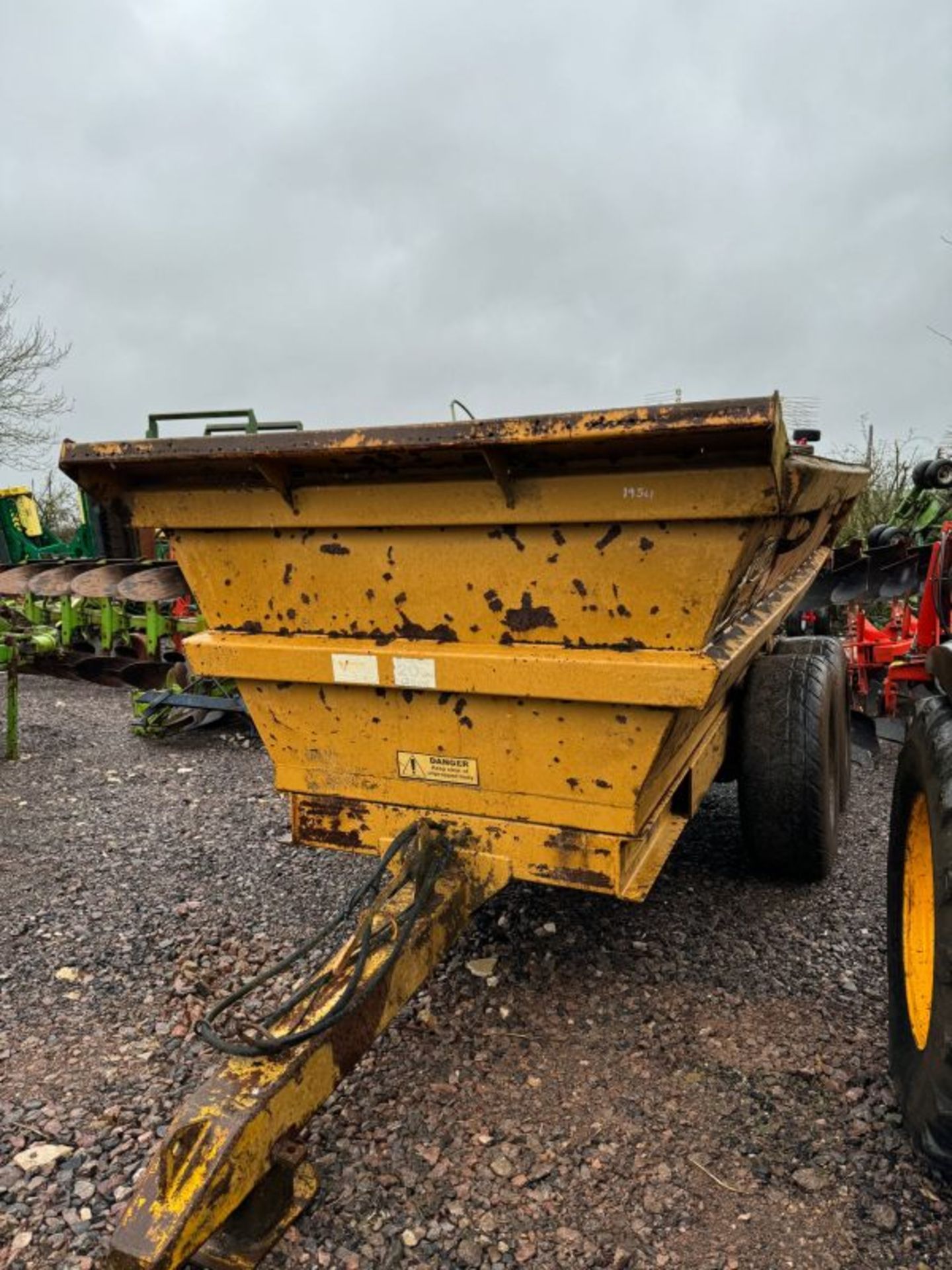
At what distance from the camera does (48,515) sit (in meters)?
18.9

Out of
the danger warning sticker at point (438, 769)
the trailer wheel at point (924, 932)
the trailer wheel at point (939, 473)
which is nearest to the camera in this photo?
the trailer wheel at point (924, 932)

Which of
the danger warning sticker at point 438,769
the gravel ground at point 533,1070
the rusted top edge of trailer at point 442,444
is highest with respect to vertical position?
the rusted top edge of trailer at point 442,444

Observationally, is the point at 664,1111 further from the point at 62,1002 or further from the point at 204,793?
the point at 204,793

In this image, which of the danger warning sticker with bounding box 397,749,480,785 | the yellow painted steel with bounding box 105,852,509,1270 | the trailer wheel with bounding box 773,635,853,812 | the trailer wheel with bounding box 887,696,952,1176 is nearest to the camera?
the yellow painted steel with bounding box 105,852,509,1270

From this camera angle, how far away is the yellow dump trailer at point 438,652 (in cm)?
176

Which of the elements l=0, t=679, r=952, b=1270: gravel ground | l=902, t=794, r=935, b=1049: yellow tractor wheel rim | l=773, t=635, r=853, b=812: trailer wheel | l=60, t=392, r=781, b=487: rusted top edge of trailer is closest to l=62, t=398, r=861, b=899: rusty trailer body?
l=60, t=392, r=781, b=487: rusted top edge of trailer

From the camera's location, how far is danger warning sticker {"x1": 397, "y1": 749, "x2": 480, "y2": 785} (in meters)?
2.42

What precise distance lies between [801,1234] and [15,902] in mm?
2929

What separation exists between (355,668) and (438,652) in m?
0.25

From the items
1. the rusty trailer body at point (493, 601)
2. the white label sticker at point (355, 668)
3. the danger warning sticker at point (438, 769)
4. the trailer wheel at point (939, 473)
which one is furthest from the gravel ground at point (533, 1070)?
the trailer wheel at point (939, 473)

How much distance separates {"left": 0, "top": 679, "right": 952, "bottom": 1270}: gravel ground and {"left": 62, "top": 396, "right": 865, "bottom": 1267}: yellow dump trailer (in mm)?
323

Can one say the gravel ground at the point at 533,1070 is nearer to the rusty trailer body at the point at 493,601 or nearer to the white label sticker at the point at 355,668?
the rusty trailer body at the point at 493,601

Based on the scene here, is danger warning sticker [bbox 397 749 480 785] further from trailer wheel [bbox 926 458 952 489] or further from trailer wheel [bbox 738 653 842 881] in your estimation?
trailer wheel [bbox 926 458 952 489]

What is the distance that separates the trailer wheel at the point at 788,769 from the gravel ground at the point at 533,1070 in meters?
0.18
